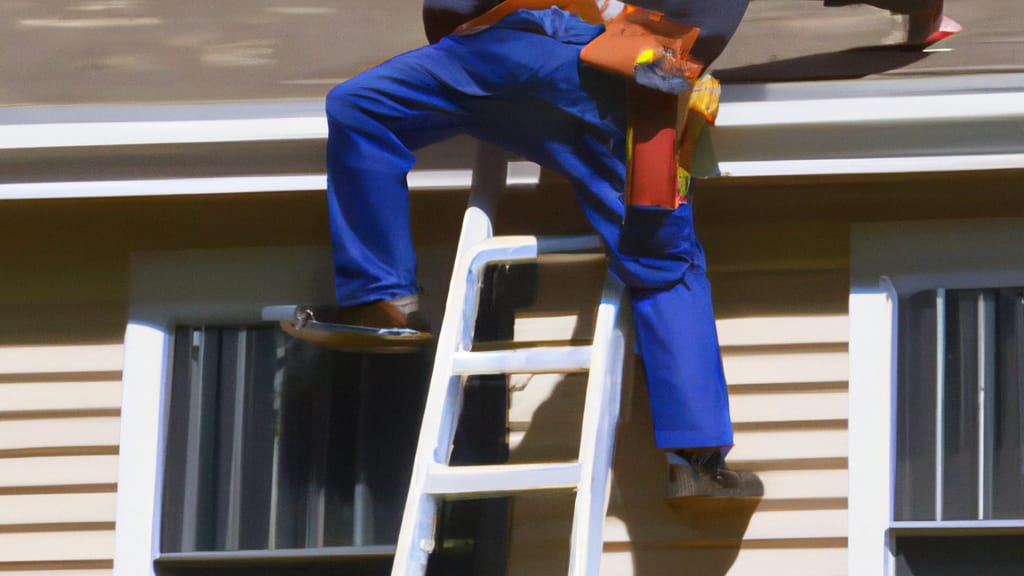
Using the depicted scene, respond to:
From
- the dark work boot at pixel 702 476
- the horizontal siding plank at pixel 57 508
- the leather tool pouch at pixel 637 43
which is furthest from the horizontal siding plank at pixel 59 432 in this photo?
the leather tool pouch at pixel 637 43

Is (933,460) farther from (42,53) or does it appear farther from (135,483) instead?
(42,53)

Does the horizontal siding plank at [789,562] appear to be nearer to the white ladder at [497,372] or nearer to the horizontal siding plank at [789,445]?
the horizontal siding plank at [789,445]

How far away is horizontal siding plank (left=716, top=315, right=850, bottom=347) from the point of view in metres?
4.44

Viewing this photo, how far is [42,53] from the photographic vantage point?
16.7ft

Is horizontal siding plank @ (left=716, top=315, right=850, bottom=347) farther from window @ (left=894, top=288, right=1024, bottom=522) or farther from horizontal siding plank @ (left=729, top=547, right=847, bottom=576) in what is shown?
horizontal siding plank @ (left=729, top=547, right=847, bottom=576)

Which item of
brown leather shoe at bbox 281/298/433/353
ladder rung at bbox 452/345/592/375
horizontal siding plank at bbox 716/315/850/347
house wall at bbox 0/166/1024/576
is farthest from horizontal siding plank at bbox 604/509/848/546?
brown leather shoe at bbox 281/298/433/353

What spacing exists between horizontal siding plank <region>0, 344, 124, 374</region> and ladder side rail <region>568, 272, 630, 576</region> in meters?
1.61

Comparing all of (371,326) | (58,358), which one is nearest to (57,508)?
(58,358)

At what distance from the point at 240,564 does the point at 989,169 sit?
2.41 m

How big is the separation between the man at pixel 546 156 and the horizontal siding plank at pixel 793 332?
1.15 feet

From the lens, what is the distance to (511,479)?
367cm

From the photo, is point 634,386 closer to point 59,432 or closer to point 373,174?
point 373,174

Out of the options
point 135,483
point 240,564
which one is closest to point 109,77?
point 135,483

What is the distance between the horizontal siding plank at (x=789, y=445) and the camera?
14.3 feet
